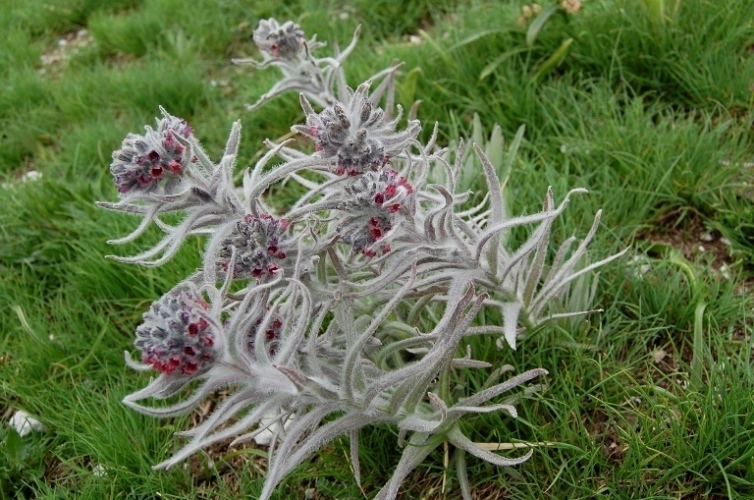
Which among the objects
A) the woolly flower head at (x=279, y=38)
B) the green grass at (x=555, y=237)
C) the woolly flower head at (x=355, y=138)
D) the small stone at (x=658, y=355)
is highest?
the woolly flower head at (x=355, y=138)

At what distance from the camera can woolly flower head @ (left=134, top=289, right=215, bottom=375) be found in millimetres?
1604

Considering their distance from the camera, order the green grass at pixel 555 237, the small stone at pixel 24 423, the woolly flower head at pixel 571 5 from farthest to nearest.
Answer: the woolly flower head at pixel 571 5 < the small stone at pixel 24 423 < the green grass at pixel 555 237

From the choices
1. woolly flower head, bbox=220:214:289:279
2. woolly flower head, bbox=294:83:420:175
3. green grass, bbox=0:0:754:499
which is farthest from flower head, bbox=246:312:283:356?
green grass, bbox=0:0:754:499

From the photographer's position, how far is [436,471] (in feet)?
7.73

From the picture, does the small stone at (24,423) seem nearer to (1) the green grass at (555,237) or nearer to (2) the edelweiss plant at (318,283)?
(1) the green grass at (555,237)

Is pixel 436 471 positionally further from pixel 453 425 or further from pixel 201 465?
pixel 201 465

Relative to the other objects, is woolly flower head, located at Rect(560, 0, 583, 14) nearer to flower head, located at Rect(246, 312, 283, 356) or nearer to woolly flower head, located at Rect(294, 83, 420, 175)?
woolly flower head, located at Rect(294, 83, 420, 175)

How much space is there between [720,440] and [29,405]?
2.58m

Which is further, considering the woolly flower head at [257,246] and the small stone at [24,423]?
the small stone at [24,423]

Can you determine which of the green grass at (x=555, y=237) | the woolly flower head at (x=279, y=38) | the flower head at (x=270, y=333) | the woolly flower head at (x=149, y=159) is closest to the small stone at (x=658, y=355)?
the green grass at (x=555, y=237)

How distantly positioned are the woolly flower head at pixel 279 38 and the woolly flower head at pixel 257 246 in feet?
4.12

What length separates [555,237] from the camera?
2896 millimetres

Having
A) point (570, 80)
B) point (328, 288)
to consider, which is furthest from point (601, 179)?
point (328, 288)

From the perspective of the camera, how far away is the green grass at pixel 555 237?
2223mm
